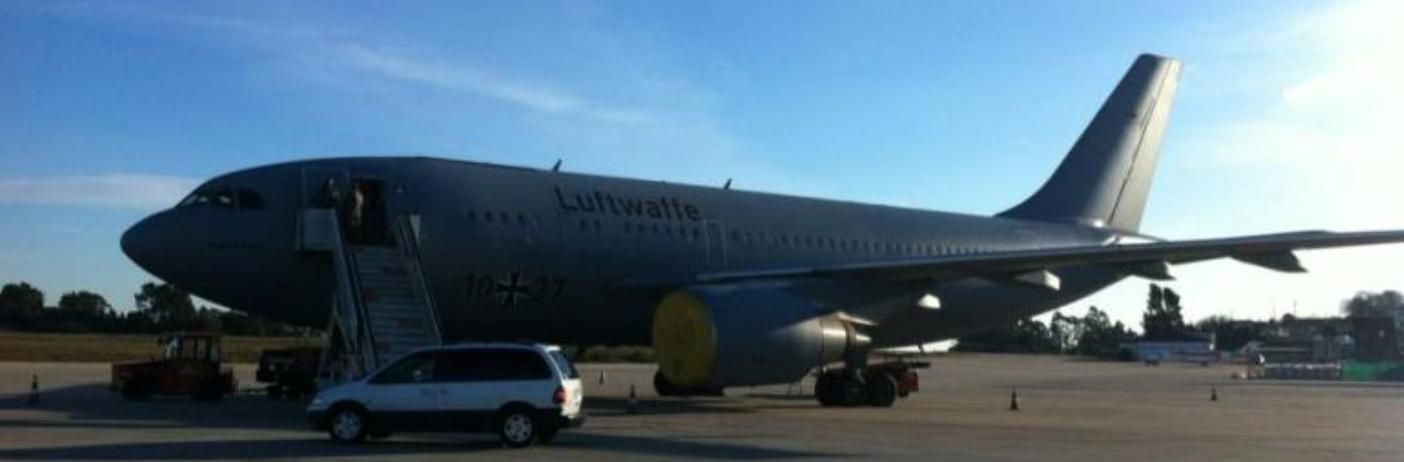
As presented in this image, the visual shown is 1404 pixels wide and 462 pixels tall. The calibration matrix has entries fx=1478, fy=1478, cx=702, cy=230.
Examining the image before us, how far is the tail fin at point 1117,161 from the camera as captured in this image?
3838 cm

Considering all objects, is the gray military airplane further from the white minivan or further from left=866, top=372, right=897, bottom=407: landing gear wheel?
the white minivan

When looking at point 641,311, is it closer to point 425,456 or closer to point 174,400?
point 174,400

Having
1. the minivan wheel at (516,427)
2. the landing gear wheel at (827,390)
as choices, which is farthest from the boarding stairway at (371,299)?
the landing gear wheel at (827,390)

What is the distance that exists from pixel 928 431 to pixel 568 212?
26.3 feet

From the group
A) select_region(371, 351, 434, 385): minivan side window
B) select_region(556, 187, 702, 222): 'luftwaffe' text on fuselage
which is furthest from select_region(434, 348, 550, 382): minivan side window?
select_region(556, 187, 702, 222): 'luftwaffe' text on fuselage

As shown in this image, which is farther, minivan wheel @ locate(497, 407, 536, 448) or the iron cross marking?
the iron cross marking

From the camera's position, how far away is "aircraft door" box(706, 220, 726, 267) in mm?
28095

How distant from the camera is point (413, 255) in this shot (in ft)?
78.1

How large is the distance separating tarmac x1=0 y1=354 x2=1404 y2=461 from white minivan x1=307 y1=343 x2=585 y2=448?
0.91ft

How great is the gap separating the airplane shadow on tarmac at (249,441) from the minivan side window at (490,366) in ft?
2.68

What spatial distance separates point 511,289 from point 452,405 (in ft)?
26.3

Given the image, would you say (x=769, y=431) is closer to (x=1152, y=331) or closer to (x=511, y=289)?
(x=511, y=289)

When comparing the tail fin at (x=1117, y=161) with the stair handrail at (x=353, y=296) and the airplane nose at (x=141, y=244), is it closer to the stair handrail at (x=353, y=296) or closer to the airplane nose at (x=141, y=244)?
the stair handrail at (x=353, y=296)

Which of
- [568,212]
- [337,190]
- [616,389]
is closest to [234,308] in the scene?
[337,190]
